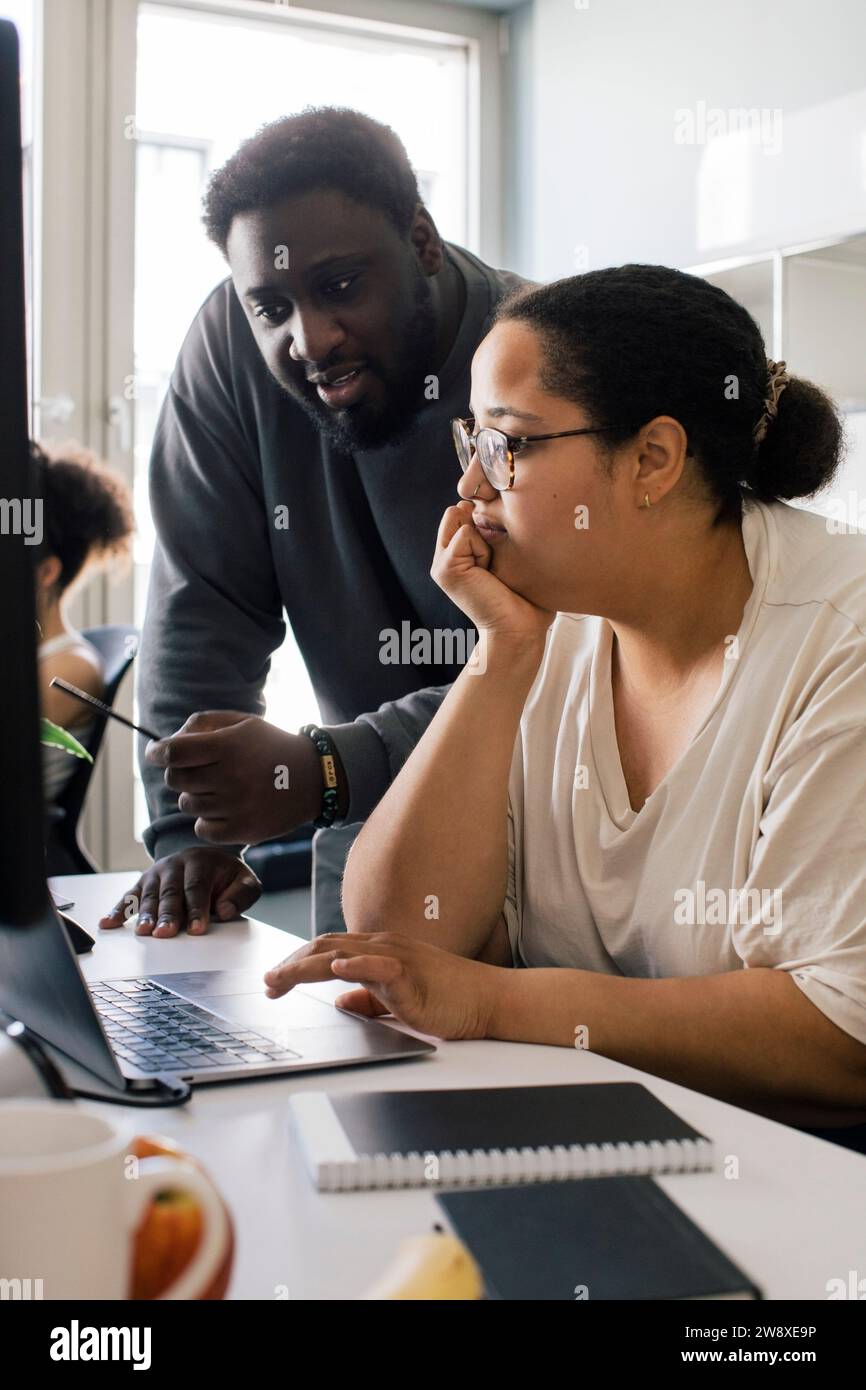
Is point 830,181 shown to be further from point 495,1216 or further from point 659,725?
point 495,1216

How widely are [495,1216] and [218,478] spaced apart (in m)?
1.49

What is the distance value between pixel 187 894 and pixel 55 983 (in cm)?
74

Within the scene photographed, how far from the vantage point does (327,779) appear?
5.12ft

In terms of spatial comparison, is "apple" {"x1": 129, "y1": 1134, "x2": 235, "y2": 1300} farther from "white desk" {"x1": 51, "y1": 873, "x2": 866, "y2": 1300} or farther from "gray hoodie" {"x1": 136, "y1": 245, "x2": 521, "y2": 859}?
"gray hoodie" {"x1": 136, "y1": 245, "x2": 521, "y2": 859}

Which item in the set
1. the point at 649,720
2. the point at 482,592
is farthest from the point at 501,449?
the point at 649,720

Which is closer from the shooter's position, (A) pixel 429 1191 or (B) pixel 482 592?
(A) pixel 429 1191

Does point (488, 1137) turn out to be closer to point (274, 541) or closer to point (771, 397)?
point (771, 397)

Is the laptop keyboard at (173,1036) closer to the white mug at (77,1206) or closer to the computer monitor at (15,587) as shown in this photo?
the computer monitor at (15,587)

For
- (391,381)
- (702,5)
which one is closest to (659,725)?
(391,381)

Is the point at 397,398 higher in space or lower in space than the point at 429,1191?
higher

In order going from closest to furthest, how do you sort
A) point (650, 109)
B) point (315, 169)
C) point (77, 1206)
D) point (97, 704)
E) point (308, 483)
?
1. point (77, 1206)
2. point (97, 704)
3. point (315, 169)
4. point (308, 483)
5. point (650, 109)

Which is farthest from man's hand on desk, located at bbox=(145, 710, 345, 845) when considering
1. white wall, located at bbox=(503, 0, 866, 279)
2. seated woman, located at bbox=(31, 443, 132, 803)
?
white wall, located at bbox=(503, 0, 866, 279)

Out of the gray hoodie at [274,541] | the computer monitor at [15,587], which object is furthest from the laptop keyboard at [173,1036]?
the gray hoodie at [274,541]

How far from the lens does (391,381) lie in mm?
1770
